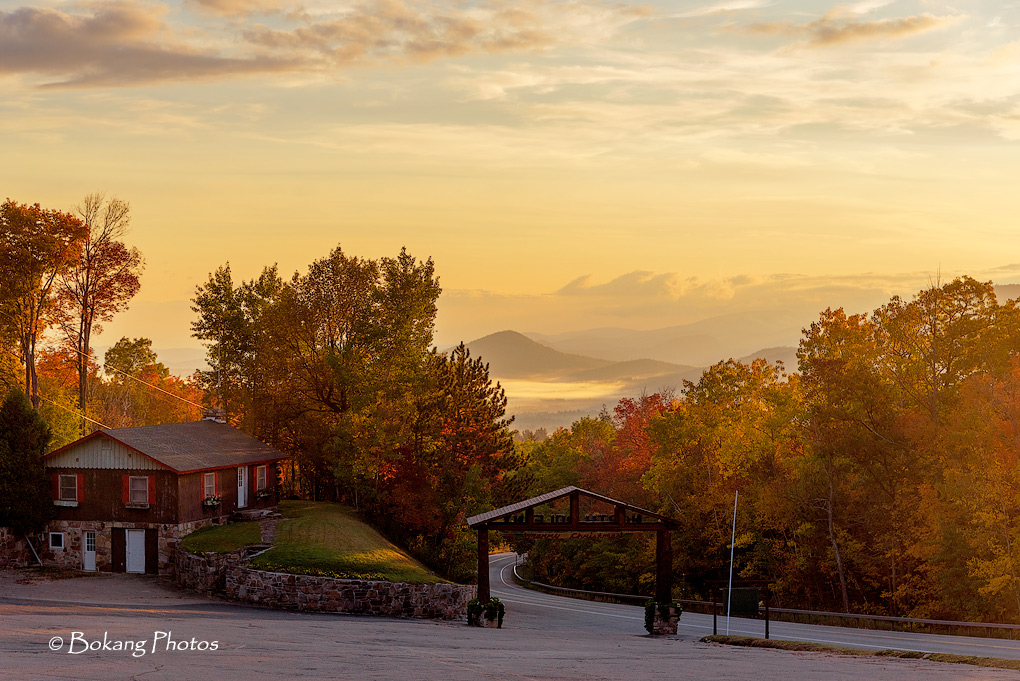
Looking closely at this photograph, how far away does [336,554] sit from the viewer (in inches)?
1636

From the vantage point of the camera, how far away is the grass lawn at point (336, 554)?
3966cm

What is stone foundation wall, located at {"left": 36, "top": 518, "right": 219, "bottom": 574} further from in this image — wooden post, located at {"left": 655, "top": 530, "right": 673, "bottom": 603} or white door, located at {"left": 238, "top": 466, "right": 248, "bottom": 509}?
wooden post, located at {"left": 655, "top": 530, "right": 673, "bottom": 603}

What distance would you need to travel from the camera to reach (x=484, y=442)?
56156 mm

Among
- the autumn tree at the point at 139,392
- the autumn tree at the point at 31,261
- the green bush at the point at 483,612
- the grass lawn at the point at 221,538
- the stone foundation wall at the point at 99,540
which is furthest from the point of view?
the autumn tree at the point at 139,392

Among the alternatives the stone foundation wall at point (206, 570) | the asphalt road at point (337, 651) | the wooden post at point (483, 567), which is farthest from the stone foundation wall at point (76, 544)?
the wooden post at point (483, 567)

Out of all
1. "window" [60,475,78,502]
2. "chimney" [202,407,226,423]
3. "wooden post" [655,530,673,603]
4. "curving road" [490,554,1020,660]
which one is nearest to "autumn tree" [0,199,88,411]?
"chimney" [202,407,226,423]

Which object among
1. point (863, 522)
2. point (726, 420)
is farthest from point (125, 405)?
point (863, 522)

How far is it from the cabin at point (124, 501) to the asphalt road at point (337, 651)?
6079 mm

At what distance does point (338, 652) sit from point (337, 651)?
0.81ft

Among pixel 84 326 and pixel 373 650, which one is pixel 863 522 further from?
pixel 84 326

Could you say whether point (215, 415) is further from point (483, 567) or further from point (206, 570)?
point (483, 567)

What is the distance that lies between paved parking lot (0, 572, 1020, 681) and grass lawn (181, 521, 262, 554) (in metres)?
5.54

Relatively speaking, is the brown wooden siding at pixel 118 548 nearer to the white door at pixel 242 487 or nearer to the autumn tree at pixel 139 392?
the white door at pixel 242 487

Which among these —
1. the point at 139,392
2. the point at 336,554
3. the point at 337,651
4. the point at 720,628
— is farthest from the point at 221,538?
the point at 139,392
